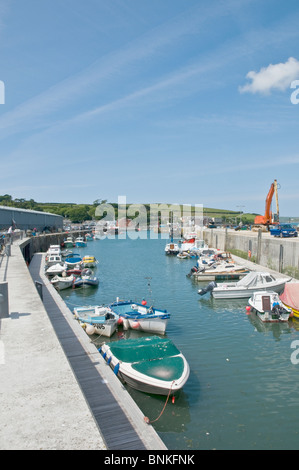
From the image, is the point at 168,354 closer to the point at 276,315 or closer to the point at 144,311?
the point at 144,311

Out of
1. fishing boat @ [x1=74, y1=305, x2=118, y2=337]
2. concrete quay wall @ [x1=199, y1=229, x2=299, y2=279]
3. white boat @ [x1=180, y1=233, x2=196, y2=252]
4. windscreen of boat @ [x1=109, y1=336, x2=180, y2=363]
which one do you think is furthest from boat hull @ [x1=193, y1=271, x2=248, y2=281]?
white boat @ [x1=180, y1=233, x2=196, y2=252]

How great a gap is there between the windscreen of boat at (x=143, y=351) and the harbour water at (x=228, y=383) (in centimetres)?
127

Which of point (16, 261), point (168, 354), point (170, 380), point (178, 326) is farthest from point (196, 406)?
point (16, 261)

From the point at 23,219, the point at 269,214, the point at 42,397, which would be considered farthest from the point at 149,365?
the point at 23,219

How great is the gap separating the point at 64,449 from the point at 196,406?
7.83 meters

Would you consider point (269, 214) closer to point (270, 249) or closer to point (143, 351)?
point (270, 249)

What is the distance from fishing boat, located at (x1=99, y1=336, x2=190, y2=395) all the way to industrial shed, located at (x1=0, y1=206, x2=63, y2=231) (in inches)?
1779

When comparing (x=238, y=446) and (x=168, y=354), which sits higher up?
(x=168, y=354)

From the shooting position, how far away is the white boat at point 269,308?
77.3 ft

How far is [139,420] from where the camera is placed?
10125mm

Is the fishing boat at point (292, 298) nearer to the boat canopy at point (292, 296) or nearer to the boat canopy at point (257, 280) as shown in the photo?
the boat canopy at point (292, 296)

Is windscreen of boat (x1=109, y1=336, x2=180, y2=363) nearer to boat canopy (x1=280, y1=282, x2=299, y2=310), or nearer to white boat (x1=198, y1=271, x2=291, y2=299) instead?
boat canopy (x1=280, y1=282, x2=299, y2=310)

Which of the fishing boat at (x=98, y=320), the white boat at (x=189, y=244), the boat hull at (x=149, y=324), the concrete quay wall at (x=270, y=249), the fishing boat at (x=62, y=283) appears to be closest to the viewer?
the fishing boat at (x=98, y=320)

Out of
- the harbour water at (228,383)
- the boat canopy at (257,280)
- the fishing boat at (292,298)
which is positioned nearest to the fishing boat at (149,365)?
the harbour water at (228,383)
